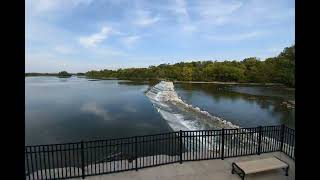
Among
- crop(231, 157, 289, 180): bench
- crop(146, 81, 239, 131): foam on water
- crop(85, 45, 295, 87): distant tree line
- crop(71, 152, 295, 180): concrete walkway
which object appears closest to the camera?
crop(231, 157, 289, 180): bench

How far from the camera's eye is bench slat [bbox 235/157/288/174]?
31.8ft

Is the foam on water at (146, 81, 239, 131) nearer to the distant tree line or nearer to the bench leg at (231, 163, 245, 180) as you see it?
the bench leg at (231, 163, 245, 180)

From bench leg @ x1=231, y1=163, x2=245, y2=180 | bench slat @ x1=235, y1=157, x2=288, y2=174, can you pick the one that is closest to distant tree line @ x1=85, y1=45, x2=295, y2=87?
bench slat @ x1=235, y1=157, x2=288, y2=174

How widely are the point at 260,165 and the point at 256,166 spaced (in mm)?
181

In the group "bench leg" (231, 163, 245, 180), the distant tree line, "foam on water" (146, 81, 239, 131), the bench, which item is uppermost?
the distant tree line

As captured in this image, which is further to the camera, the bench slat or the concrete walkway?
the concrete walkway

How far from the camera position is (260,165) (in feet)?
32.9

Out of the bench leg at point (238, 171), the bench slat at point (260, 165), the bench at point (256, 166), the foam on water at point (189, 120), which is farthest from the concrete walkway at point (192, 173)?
the foam on water at point (189, 120)

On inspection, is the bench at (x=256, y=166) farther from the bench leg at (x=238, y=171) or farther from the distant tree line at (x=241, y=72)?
the distant tree line at (x=241, y=72)

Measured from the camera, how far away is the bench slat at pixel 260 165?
969cm

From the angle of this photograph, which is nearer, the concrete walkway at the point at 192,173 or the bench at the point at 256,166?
the bench at the point at 256,166

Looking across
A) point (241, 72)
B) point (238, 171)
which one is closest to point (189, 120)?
point (238, 171)
